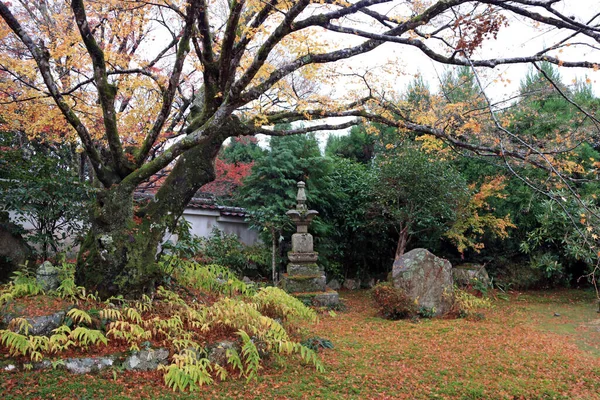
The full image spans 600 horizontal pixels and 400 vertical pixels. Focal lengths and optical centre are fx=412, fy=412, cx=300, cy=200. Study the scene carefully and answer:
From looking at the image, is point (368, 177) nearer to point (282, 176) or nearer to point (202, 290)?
point (282, 176)

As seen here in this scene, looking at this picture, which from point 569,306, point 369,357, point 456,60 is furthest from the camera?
point 569,306

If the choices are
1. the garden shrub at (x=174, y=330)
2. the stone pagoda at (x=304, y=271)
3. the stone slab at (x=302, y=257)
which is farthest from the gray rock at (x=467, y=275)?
the garden shrub at (x=174, y=330)

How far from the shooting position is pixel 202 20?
4.77 m

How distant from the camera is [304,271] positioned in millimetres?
9578

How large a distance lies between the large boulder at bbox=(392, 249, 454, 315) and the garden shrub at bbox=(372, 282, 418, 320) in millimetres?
179

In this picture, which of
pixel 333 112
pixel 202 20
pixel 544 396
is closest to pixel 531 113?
pixel 333 112

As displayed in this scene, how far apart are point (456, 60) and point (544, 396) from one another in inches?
145

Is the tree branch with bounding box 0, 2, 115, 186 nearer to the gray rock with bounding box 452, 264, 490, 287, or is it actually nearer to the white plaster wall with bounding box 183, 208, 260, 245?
the white plaster wall with bounding box 183, 208, 260, 245

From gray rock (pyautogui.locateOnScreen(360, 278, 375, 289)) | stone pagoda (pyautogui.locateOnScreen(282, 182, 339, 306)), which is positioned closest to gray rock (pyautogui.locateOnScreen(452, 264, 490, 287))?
gray rock (pyautogui.locateOnScreen(360, 278, 375, 289))

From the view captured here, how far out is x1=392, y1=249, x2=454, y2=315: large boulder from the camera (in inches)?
322

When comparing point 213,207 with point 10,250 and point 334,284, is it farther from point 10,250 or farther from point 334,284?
point 10,250

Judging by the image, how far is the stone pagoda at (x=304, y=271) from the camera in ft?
30.0

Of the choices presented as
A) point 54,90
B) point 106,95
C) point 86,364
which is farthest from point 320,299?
point 54,90

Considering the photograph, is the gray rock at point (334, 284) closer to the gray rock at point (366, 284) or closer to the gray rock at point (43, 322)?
the gray rock at point (366, 284)
